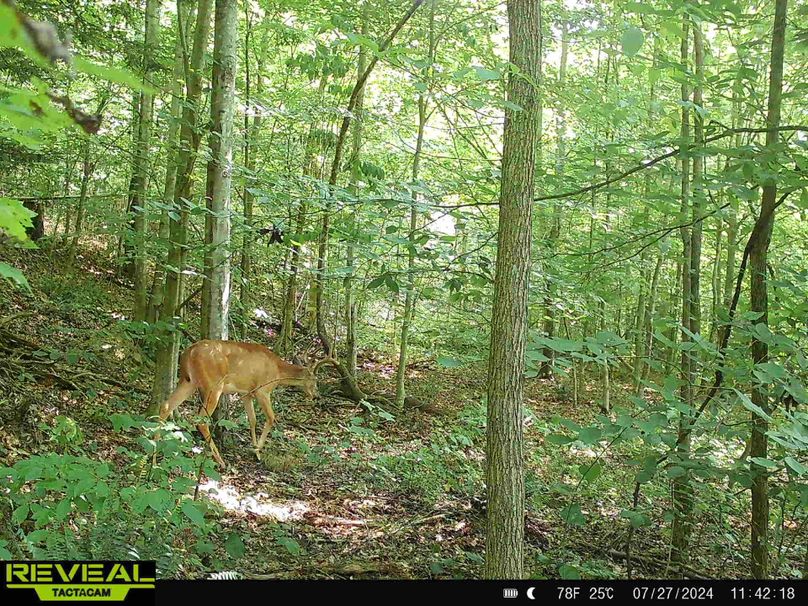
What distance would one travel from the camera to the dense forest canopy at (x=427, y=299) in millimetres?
3480

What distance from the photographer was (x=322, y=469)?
7012 mm

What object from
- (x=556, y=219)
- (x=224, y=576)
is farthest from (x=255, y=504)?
(x=556, y=219)

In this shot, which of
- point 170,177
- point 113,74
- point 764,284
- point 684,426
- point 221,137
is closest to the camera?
point 113,74

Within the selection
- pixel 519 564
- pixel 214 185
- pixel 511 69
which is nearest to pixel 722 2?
pixel 511 69

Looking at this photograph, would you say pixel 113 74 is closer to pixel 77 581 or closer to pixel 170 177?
pixel 77 581

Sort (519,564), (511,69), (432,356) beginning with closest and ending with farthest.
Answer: (511,69), (519,564), (432,356)

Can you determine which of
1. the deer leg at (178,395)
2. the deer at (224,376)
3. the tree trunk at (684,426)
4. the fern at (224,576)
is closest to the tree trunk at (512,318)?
the tree trunk at (684,426)

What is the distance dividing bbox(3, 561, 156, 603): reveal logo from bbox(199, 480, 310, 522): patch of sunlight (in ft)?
7.35

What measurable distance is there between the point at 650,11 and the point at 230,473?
5537 mm

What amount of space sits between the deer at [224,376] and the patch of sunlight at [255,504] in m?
0.26

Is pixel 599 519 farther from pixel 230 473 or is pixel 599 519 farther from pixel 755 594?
pixel 230 473

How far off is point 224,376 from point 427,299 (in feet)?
8.40

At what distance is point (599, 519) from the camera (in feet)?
20.6

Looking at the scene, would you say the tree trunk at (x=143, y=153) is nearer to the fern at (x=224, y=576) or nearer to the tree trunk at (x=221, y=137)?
the tree trunk at (x=221, y=137)
